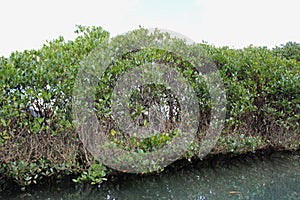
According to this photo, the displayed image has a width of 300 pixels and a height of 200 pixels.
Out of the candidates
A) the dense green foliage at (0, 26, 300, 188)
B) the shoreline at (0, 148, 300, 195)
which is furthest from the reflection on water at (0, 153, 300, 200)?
the dense green foliage at (0, 26, 300, 188)

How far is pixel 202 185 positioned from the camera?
11.0ft

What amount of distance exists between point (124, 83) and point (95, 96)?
1.08ft

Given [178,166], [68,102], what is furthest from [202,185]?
[68,102]

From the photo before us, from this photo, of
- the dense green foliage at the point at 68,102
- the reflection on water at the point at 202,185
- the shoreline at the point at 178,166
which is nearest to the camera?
the dense green foliage at the point at 68,102

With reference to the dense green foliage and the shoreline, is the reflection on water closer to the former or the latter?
the shoreline

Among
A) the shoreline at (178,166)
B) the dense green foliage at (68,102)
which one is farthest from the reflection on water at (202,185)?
the dense green foliage at (68,102)

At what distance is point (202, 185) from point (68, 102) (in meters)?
1.65

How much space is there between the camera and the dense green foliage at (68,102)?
112 inches

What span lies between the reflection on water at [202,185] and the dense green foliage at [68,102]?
18 cm

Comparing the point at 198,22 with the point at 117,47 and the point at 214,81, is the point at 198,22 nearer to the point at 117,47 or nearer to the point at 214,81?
the point at 214,81

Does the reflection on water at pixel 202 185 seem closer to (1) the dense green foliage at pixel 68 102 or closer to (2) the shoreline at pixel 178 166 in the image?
(2) the shoreline at pixel 178 166

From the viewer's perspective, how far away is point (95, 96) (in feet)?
→ 9.89

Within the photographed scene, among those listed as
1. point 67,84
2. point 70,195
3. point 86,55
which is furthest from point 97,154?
point 86,55

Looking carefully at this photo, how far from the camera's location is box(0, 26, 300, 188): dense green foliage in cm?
286
